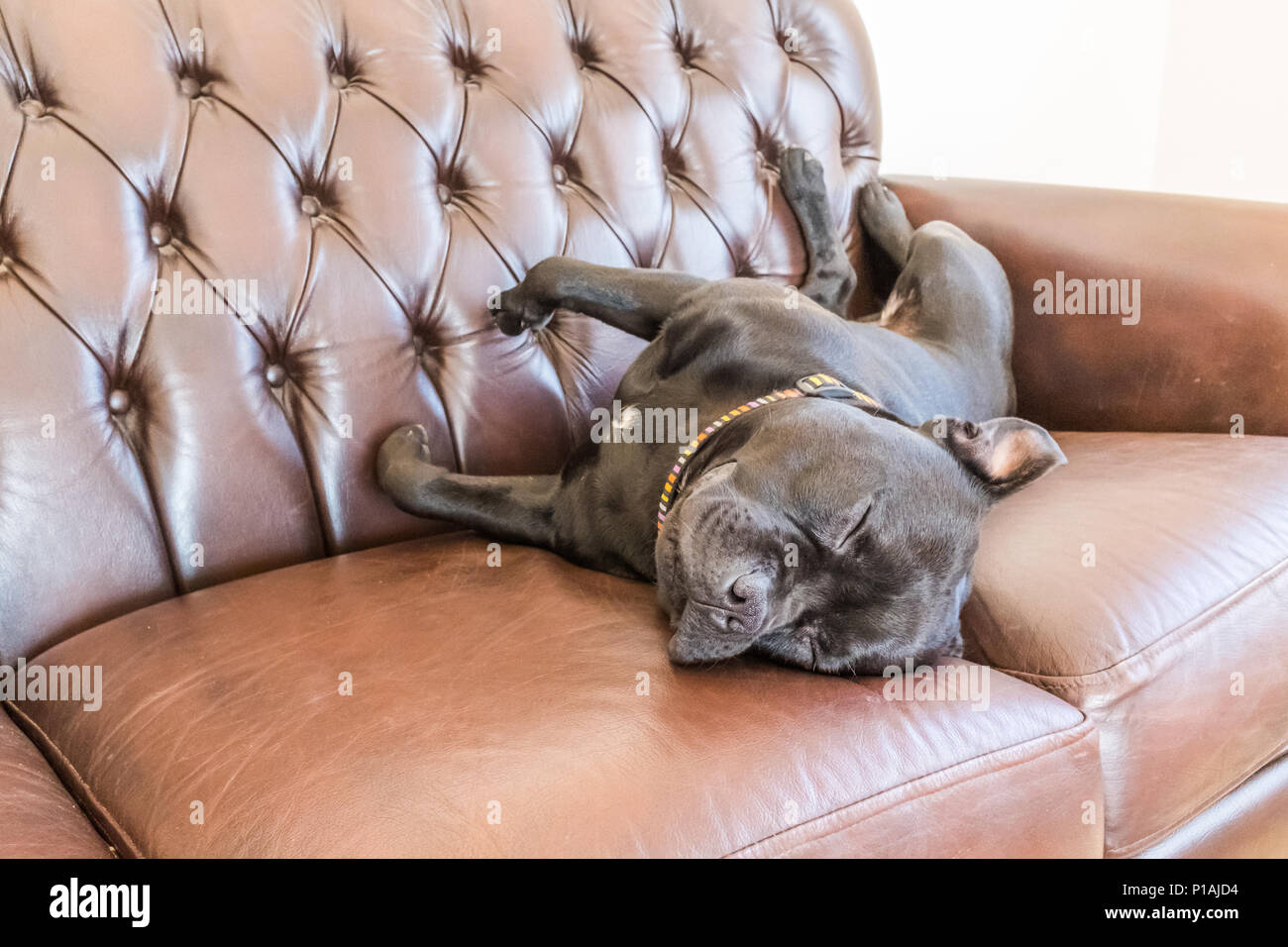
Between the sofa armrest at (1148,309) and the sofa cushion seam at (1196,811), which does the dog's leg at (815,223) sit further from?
the sofa cushion seam at (1196,811)

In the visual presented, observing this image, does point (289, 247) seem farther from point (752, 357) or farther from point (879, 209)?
point (879, 209)

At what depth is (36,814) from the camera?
953mm

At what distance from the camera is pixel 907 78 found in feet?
9.05

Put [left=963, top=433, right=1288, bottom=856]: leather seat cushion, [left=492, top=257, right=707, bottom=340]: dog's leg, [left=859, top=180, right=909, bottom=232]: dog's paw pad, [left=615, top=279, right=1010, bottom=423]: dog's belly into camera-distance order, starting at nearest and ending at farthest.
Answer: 1. [left=963, top=433, right=1288, bottom=856]: leather seat cushion
2. [left=615, top=279, right=1010, bottom=423]: dog's belly
3. [left=492, top=257, right=707, bottom=340]: dog's leg
4. [left=859, top=180, right=909, bottom=232]: dog's paw pad

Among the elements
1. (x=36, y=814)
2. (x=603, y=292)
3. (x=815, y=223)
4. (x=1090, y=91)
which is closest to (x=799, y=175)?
(x=815, y=223)

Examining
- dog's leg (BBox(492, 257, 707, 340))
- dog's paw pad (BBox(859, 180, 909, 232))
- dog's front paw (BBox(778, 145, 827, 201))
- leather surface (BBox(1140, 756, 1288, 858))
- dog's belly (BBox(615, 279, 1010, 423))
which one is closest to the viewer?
leather surface (BBox(1140, 756, 1288, 858))

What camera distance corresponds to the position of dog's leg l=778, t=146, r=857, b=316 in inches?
80.1

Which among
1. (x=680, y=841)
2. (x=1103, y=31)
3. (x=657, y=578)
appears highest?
(x=1103, y=31)

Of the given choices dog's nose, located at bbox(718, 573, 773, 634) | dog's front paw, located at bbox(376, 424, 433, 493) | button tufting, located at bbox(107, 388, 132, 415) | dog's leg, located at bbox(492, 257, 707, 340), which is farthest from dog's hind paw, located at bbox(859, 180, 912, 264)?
button tufting, located at bbox(107, 388, 132, 415)

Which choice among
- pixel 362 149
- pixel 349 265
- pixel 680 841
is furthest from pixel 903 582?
pixel 362 149

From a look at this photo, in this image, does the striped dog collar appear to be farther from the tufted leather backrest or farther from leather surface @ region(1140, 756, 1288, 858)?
leather surface @ region(1140, 756, 1288, 858)
